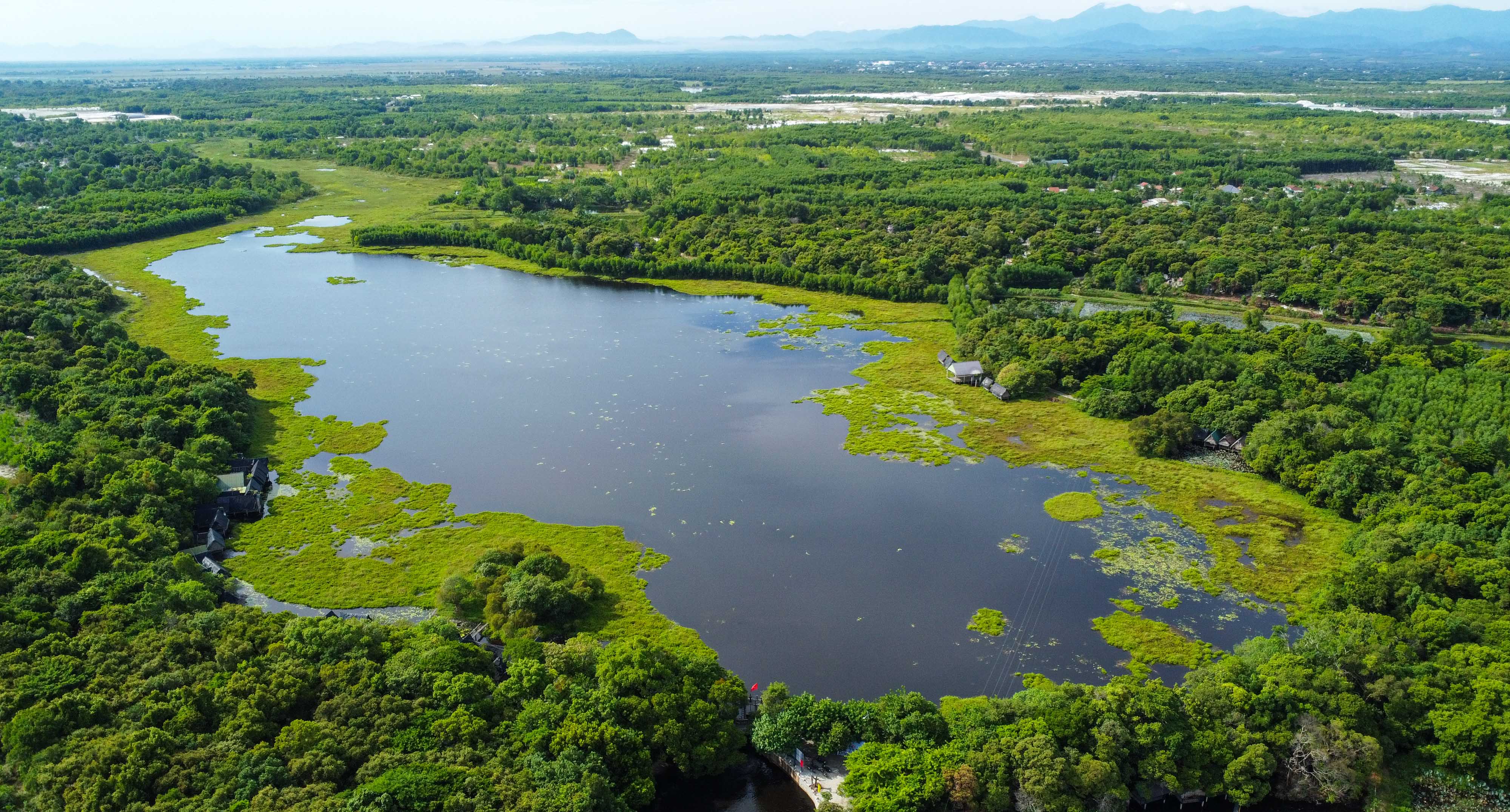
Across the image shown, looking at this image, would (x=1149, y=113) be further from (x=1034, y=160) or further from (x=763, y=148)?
(x=763, y=148)

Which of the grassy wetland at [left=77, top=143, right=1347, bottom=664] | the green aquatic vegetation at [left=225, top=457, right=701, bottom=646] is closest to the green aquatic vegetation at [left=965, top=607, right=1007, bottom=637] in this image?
the grassy wetland at [left=77, top=143, right=1347, bottom=664]

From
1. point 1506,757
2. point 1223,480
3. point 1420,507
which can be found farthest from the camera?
point 1223,480

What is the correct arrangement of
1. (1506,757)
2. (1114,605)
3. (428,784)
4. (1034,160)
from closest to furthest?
(428,784), (1506,757), (1114,605), (1034,160)

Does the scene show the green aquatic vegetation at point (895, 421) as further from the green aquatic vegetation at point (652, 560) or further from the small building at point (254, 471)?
the small building at point (254, 471)

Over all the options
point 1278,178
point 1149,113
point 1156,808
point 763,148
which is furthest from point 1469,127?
point 1156,808

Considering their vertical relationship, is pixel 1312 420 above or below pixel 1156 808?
above

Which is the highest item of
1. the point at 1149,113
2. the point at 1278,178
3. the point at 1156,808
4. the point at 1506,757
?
the point at 1149,113
